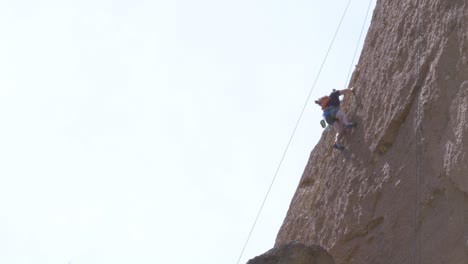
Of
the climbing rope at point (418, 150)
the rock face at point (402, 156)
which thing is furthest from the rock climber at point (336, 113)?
the climbing rope at point (418, 150)

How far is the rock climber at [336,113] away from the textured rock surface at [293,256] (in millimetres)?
3289

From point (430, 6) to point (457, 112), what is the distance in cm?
277

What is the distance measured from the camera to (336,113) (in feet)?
66.8

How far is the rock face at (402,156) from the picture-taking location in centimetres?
1659

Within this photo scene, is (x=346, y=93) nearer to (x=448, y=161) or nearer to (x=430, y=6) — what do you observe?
(x=430, y=6)

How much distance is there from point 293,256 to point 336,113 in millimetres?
4109

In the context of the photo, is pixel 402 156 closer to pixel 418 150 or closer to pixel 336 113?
pixel 418 150

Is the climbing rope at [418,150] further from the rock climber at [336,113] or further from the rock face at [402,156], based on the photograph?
the rock climber at [336,113]

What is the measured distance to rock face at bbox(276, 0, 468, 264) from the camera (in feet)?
54.4

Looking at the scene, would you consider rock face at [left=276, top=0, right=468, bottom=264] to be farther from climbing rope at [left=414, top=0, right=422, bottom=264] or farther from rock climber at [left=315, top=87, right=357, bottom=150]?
rock climber at [left=315, top=87, right=357, bottom=150]

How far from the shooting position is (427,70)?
17969mm

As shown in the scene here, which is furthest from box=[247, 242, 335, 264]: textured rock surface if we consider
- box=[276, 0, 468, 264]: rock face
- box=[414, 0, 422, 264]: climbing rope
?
box=[414, 0, 422, 264]: climbing rope

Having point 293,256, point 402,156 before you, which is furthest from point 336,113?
point 293,256

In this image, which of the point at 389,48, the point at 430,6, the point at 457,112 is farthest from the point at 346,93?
the point at 457,112
